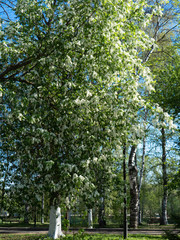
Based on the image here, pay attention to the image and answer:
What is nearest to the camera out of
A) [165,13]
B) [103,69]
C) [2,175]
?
[103,69]

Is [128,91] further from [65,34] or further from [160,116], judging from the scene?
[65,34]

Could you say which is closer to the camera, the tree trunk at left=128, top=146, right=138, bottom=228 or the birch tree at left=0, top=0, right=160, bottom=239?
the birch tree at left=0, top=0, right=160, bottom=239

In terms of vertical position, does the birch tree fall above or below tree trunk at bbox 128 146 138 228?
above

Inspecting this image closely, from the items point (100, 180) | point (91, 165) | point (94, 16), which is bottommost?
point (100, 180)

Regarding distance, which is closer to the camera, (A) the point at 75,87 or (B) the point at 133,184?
(A) the point at 75,87

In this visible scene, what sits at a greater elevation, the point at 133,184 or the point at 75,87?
the point at 75,87

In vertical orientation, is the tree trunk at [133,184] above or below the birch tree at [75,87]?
below

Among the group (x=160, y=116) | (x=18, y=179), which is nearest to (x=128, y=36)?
(x=160, y=116)

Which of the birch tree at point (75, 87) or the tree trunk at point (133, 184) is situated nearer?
the birch tree at point (75, 87)

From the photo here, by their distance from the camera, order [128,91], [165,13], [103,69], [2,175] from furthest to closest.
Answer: [165,13] < [2,175] < [103,69] < [128,91]

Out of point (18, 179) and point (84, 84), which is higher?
point (84, 84)

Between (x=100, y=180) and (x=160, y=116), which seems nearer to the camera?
(x=160, y=116)

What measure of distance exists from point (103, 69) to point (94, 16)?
211 centimetres

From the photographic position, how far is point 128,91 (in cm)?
870
